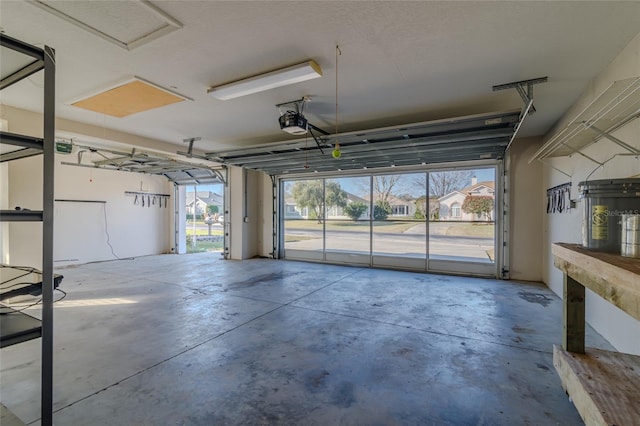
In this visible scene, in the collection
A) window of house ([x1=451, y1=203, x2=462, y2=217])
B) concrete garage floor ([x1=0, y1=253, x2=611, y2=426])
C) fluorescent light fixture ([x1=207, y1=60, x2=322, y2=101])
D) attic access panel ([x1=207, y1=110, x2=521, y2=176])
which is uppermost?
fluorescent light fixture ([x1=207, y1=60, x2=322, y2=101])

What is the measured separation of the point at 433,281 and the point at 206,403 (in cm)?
461

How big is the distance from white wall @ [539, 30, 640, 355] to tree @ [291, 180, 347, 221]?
176 inches

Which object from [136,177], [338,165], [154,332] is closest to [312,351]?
[154,332]

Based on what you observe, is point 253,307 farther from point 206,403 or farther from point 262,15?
point 262,15

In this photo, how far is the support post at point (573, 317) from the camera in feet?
6.21

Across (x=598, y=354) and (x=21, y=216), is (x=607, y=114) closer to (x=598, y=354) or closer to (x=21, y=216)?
(x=598, y=354)

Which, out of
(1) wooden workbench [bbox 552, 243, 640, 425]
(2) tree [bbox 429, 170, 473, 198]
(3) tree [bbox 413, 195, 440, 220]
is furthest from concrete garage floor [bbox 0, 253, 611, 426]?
(2) tree [bbox 429, 170, 473, 198]

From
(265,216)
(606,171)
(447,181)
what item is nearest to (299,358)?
(606,171)

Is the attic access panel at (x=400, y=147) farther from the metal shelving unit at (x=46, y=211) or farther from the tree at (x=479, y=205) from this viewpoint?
the metal shelving unit at (x=46, y=211)

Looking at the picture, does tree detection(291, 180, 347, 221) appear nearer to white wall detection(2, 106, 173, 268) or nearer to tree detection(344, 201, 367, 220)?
tree detection(344, 201, 367, 220)

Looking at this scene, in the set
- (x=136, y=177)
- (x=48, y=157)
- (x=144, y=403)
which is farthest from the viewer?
(x=136, y=177)

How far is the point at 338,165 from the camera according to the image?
6.43 meters

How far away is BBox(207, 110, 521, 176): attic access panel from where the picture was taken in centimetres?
373

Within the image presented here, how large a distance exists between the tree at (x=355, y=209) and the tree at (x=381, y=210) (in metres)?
0.29
